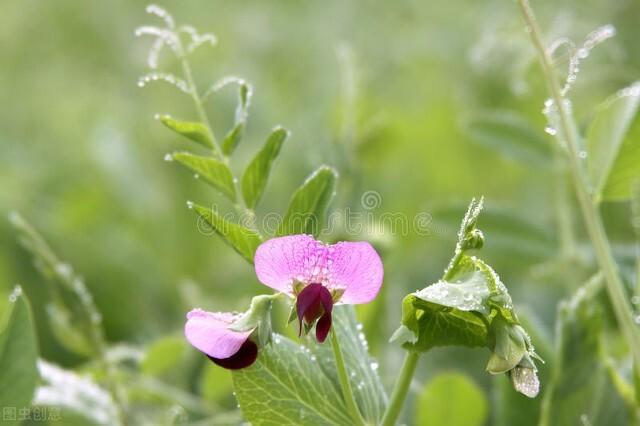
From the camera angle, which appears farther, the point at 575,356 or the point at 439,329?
the point at 575,356

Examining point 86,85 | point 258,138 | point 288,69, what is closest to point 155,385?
point 258,138

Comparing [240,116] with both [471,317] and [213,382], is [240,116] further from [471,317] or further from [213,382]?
[213,382]

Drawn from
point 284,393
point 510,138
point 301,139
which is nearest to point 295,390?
point 284,393

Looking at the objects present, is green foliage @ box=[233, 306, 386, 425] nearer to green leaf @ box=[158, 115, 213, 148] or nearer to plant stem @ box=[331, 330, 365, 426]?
plant stem @ box=[331, 330, 365, 426]

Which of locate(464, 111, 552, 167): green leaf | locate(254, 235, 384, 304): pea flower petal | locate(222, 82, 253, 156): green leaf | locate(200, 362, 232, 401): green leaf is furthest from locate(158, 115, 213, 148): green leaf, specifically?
locate(464, 111, 552, 167): green leaf

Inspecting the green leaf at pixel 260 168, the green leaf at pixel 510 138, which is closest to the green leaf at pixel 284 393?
the green leaf at pixel 260 168
